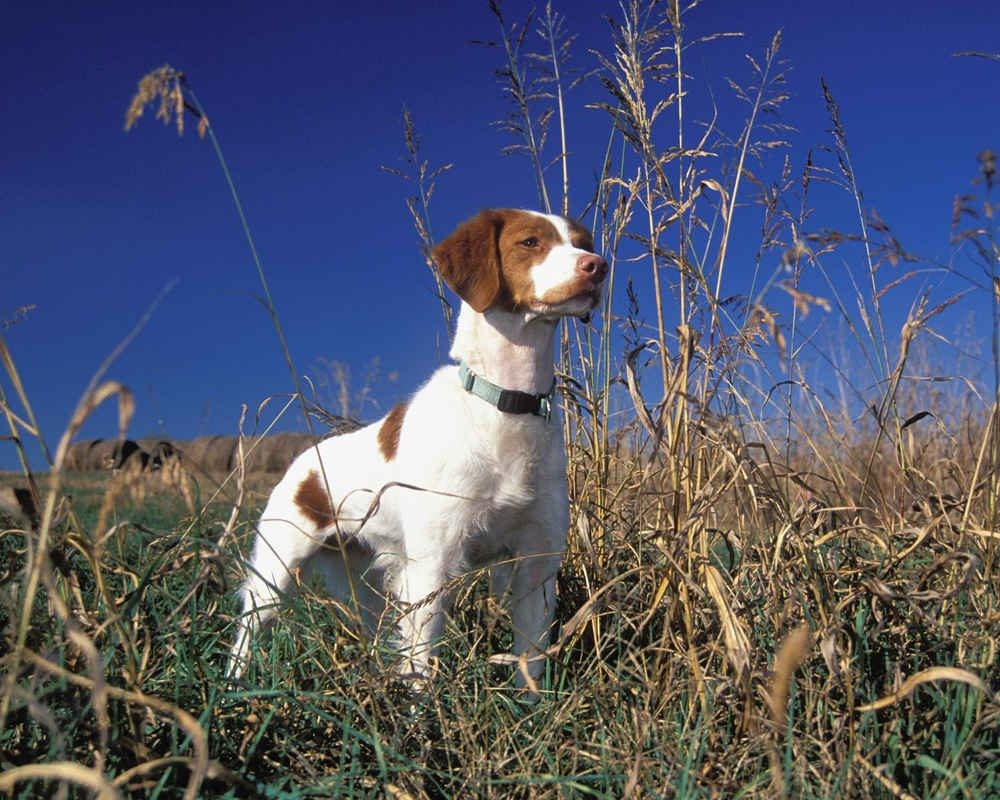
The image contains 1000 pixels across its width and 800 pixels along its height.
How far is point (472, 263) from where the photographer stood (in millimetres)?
2787

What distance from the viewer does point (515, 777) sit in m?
1.64

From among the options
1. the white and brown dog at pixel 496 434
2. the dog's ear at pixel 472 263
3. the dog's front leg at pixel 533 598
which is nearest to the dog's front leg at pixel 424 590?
the white and brown dog at pixel 496 434

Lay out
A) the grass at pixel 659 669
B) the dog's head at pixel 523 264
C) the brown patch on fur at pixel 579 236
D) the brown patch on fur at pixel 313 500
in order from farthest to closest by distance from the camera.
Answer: the brown patch on fur at pixel 313 500, the brown patch on fur at pixel 579 236, the dog's head at pixel 523 264, the grass at pixel 659 669

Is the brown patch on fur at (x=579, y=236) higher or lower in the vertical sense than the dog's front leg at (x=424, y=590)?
higher

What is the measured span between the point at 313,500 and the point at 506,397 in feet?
2.93

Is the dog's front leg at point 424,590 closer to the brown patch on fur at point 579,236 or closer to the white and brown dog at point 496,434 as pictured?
the white and brown dog at point 496,434

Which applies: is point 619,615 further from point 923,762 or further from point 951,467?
point 951,467

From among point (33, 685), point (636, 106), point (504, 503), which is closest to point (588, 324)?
point (504, 503)

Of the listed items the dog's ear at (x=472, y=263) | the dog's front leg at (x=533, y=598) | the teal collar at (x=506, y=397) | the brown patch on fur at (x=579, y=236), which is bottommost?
the dog's front leg at (x=533, y=598)

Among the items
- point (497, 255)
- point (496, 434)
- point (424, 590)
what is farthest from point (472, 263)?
point (424, 590)

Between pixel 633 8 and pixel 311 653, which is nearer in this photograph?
pixel 311 653

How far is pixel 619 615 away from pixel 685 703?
0.26m

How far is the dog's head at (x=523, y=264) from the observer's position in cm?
267

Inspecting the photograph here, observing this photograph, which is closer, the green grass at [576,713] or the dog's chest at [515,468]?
the green grass at [576,713]
